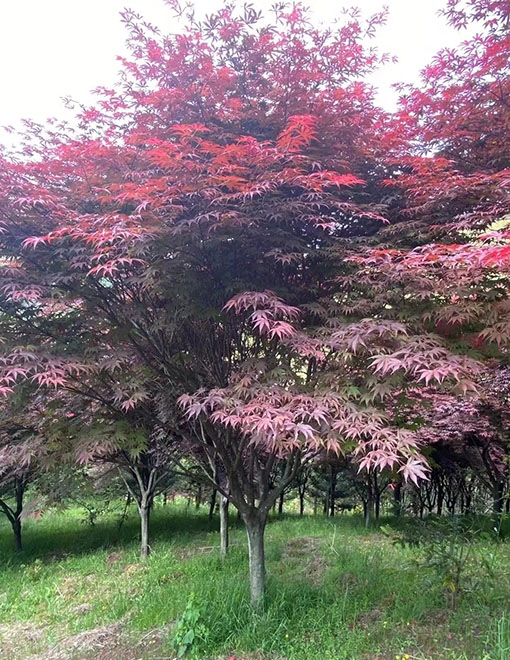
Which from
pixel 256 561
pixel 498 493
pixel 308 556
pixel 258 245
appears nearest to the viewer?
pixel 258 245

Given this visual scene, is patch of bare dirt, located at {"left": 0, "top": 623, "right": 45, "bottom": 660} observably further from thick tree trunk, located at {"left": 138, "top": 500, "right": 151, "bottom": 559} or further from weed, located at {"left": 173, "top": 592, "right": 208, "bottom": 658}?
thick tree trunk, located at {"left": 138, "top": 500, "right": 151, "bottom": 559}

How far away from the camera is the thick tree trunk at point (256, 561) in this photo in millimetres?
3288

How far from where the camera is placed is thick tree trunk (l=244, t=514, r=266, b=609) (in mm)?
3288

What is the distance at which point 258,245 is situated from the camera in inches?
112

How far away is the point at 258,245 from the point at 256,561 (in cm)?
252

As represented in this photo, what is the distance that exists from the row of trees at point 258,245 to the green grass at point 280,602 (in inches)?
16.2

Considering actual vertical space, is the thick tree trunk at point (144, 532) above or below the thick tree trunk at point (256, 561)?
below

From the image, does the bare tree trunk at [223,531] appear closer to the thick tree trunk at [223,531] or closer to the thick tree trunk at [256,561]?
the thick tree trunk at [223,531]

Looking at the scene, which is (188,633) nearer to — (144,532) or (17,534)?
(144,532)

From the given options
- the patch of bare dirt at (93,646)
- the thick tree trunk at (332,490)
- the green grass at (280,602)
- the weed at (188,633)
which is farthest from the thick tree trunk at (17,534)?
the thick tree trunk at (332,490)

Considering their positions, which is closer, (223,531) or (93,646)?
(93,646)

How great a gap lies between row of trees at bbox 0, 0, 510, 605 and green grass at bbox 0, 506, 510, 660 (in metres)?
0.41

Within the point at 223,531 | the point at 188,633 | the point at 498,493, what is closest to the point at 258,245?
the point at 188,633

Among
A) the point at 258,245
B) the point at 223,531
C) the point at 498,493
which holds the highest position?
the point at 258,245
